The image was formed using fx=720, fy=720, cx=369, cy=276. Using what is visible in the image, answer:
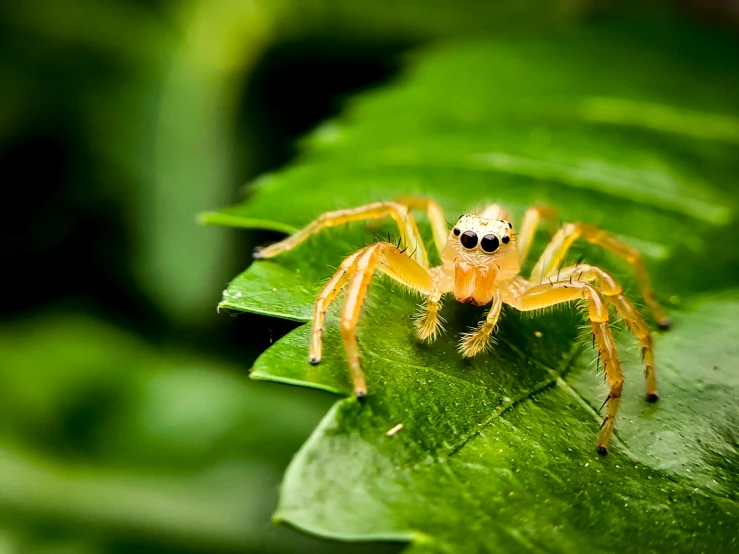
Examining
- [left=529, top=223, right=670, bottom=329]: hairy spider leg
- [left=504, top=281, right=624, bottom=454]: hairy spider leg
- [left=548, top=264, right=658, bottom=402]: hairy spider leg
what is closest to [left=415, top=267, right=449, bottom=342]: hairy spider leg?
[left=504, top=281, right=624, bottom=454]: hairy spider leg

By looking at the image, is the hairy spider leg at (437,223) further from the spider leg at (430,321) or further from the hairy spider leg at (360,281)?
the spider leg at (430,321)

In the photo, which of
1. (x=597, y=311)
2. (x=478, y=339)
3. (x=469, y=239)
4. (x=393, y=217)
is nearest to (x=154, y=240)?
(x=393, y=217)

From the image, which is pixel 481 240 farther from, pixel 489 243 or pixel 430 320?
pixel 430 320

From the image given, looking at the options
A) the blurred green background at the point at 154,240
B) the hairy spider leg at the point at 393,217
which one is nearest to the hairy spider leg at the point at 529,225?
the hairy spider leg at the point at 393,217

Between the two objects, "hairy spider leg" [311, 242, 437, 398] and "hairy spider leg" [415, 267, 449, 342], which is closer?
"hairy spider leg" [311, 242, 437, 398]

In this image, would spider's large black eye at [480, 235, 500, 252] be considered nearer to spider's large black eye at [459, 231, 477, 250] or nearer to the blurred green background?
spider's large black eye at [459, 231, 477, 250]

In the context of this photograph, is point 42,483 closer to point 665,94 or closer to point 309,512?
point 309,512

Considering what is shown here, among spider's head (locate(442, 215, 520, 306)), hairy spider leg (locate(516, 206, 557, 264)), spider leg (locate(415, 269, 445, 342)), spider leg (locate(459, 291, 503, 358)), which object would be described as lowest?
spider leg (locate(459, 291, 503, 358))
